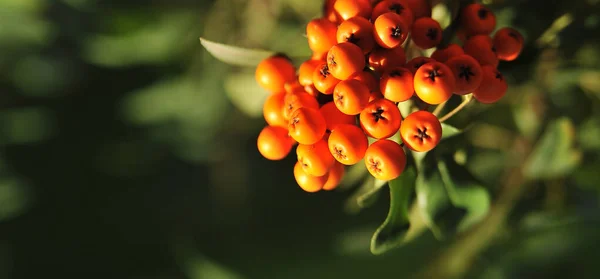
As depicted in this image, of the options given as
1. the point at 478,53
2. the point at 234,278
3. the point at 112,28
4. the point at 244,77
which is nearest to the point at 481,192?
the point at 478,53

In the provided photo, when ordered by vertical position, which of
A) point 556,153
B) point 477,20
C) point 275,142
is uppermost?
point 477,20

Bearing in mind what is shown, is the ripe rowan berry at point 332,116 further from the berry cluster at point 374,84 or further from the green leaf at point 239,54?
the green leaf at point 239,54

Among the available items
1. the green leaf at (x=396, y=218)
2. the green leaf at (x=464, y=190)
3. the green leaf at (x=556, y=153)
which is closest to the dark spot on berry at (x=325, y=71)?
the green leaf at (x=396, y=218)

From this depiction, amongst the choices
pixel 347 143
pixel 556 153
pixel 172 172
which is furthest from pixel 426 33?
pixel 172 172

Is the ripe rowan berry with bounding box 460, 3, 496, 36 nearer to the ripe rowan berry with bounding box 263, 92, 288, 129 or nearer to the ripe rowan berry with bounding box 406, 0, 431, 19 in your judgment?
the ripe rowan berry with bounding box 406, 0, 431, 19

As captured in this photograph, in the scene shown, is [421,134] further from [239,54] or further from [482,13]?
[239,54]

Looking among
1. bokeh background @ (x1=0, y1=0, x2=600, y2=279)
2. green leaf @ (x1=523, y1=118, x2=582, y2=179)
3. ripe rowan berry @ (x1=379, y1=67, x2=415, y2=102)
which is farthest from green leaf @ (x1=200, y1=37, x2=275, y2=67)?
green leaf @ (x1=523, y1=118, x2=582, y2=179)

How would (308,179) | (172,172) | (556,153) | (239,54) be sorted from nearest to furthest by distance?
1. (308,179)
2. (239,54)
3. (556,153)
4. (172,172)
